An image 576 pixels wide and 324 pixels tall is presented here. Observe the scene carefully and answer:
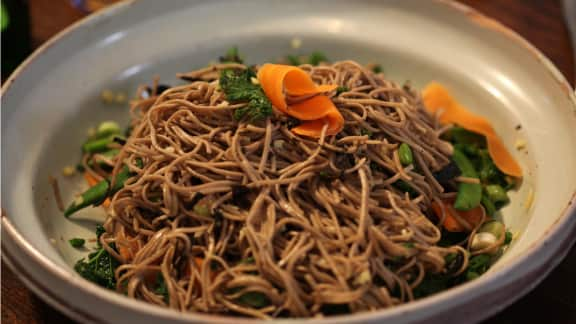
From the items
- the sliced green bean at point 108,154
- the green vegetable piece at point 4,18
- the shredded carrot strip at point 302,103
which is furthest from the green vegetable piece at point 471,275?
the green vegetable piece at point 4,18

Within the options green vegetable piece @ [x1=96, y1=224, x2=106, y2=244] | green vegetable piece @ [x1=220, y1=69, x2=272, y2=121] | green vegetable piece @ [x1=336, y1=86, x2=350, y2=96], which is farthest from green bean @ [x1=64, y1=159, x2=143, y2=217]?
green vegetable piece @ [x1=336, y1=86, x2=350, y2=96]

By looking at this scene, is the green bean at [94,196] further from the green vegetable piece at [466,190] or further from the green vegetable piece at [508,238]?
the green vegetable piece at [508,238]

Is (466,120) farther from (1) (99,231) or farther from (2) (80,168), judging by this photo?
(2) (80,168)

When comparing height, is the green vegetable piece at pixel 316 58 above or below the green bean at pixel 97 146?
above

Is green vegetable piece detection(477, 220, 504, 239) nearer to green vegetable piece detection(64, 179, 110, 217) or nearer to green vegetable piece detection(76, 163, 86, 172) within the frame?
green vegetable piece detection(64, 179, 110, 217)

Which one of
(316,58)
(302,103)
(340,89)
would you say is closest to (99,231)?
(302,103)

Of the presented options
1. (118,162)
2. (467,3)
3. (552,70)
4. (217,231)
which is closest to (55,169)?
(118,162)
